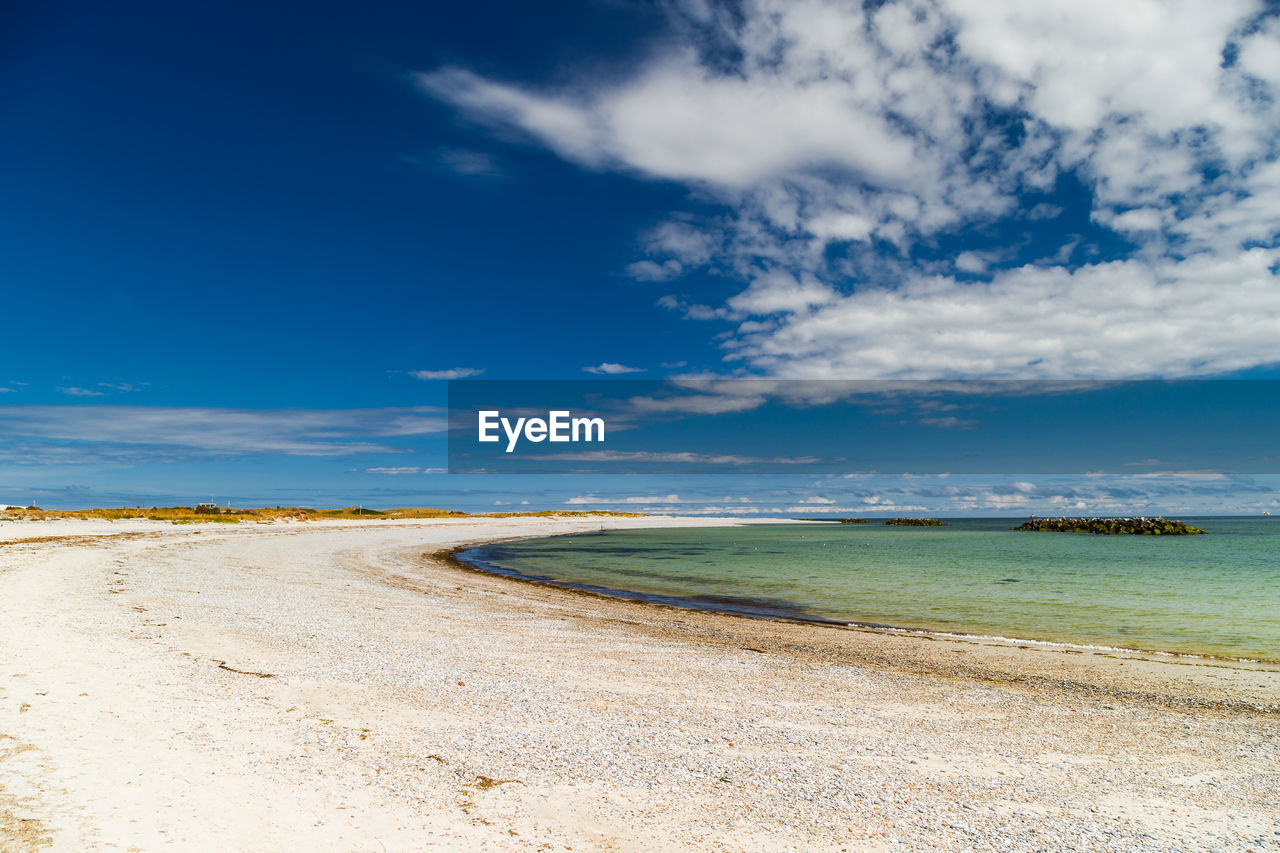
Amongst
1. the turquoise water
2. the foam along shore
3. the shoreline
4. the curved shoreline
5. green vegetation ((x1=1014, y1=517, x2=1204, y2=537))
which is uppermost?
the foam along shore

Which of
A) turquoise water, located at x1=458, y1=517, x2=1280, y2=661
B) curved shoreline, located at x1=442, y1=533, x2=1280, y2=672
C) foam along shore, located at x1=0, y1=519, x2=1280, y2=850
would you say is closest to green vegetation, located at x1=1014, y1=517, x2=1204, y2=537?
turquoise water, located at x1=458, y1=517, x2=1280, y2=661

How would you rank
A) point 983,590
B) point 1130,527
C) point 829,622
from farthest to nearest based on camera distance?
point 1130,527 → point 983,590 → point 829,622

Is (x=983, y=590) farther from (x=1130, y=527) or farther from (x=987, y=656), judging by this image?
(x=1130, y=527)

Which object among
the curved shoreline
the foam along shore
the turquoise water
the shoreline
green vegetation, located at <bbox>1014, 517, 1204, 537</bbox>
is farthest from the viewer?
green vegetation, located at <bbox>1014, 517, 1204, 537</bbox>

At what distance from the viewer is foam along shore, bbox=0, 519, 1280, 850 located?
19.0 ft

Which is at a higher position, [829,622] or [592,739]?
[592,739]

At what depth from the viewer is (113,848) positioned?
5.09 meters

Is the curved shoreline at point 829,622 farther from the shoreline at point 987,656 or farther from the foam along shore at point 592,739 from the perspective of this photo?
the foam along shore at point 592,739

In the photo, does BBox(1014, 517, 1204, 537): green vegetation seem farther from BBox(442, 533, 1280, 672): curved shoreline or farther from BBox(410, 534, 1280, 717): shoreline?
BBox(410, 534, 1280, 717): shoreline

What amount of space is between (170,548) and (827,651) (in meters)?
37.8

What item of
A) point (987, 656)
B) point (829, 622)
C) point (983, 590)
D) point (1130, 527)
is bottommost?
point (1130, 527)

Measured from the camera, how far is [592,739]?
8.05 meters

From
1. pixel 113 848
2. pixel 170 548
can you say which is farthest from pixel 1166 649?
pixel 170 548

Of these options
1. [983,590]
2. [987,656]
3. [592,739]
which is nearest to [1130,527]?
[983,590]
